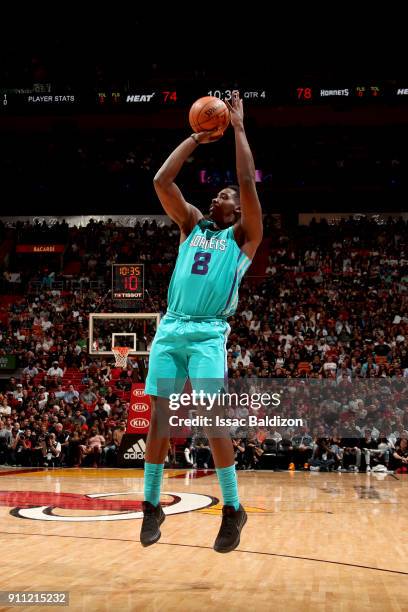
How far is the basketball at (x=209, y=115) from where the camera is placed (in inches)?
197

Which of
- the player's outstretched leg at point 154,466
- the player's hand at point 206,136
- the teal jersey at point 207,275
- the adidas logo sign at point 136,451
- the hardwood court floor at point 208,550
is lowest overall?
the adidas logo sign at point 136,451

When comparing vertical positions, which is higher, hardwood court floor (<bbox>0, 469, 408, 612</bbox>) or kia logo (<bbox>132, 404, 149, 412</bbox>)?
kia logo (<bbox>132, 404, 149, 412</bbox>)

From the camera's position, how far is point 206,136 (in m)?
5.03

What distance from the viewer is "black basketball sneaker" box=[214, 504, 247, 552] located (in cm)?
475

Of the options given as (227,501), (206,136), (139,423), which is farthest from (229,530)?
(139,423)

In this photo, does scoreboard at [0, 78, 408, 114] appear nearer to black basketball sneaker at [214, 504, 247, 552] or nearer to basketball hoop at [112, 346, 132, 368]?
basketball hoop at [112, 346, 132, 368]

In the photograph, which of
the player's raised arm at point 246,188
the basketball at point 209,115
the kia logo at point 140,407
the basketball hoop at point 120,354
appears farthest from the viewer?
the basketball hoop at point 120,354

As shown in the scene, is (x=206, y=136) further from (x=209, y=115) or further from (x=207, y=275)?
(x=207, y=275)

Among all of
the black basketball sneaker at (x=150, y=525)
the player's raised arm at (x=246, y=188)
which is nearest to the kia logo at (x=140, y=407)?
the black basketball sneaker at (x=150, y=525)

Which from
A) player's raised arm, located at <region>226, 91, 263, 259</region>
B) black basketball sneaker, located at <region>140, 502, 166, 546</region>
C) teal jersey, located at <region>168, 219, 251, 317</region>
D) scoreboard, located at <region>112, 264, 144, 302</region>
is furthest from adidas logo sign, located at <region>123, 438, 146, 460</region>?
player's raised arm, located at <region>226, 91, 263, 259</region>

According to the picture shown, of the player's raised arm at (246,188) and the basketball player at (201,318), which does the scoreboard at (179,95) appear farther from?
the basketball player at (201,318)

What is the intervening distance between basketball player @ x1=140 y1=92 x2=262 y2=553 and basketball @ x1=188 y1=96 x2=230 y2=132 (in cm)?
5

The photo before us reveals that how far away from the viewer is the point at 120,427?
56.1 feet

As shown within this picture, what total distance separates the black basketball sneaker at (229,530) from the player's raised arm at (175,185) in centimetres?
183
